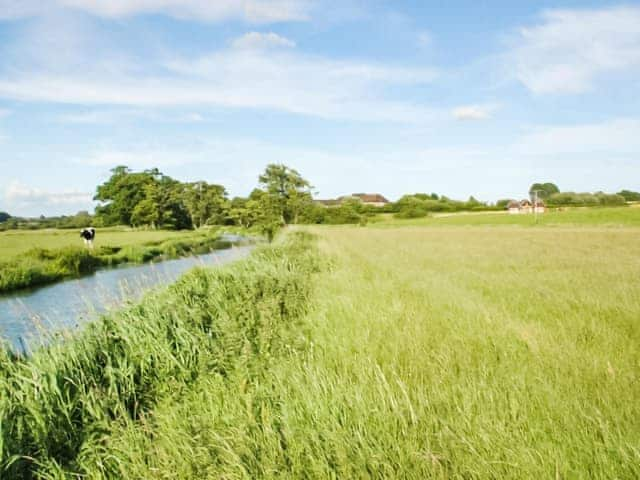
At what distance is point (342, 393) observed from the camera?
2922 mm

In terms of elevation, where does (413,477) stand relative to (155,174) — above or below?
below

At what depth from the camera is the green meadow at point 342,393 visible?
2279 mm

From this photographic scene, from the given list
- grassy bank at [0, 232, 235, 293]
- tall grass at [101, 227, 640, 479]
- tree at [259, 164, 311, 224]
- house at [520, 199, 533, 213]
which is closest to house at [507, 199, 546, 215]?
house at [520, 199, 533, 213]

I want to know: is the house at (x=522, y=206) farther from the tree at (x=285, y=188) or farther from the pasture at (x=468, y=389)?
the pasture at (x=468, y=389)

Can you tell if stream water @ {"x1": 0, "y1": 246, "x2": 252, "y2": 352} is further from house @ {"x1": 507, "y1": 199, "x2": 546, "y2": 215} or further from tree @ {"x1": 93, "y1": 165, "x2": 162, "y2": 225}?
house @ {"x1": 507, "y1": 199, "x2": 546, "y2": 215}

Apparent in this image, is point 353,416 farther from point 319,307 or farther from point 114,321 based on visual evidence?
point 114,321

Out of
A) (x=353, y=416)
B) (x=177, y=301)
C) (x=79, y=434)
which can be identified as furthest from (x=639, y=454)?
(x=177, y=301)

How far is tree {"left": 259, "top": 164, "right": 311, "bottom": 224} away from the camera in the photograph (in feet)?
248

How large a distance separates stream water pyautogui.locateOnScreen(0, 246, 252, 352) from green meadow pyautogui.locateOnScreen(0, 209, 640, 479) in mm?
1040

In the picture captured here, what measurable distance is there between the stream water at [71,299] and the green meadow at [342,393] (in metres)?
1.04

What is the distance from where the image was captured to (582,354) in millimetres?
3645

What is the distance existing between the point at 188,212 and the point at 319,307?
8040cm

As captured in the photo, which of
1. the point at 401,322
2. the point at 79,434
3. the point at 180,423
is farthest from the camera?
Answer: the point at 401,322

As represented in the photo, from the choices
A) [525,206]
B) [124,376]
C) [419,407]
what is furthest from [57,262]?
[525,206]
